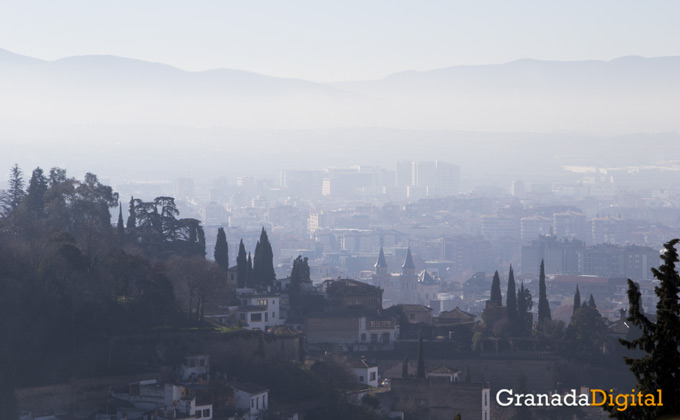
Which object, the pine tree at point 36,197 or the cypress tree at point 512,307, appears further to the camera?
the cypress tree at point 512,307

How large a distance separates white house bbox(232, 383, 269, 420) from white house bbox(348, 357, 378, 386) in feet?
14.7

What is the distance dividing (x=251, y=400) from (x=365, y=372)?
5334 millimetres

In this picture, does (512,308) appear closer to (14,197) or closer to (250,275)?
(250,275)

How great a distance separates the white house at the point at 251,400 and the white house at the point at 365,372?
448cm

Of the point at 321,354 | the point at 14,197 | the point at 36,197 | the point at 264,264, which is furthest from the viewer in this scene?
the point at 264,264

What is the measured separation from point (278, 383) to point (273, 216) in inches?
5434

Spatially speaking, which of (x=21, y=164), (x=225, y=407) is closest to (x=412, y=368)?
(x=225, y=407)

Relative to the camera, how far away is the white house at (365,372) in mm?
32375

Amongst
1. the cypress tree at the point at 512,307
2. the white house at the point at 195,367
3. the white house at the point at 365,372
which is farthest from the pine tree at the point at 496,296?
the white house at the point at 195,367

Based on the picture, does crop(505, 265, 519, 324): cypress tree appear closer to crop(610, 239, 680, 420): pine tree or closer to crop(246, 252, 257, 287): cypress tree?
crop(246, 252, 257, 287): cypress tree

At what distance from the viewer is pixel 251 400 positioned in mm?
27625

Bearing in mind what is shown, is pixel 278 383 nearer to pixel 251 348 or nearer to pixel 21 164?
pixel 251 348

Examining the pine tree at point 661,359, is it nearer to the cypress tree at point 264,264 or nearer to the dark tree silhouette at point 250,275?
the dark tree silhouette at point 250,275

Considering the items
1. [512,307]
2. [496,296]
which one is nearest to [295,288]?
[512,307]
